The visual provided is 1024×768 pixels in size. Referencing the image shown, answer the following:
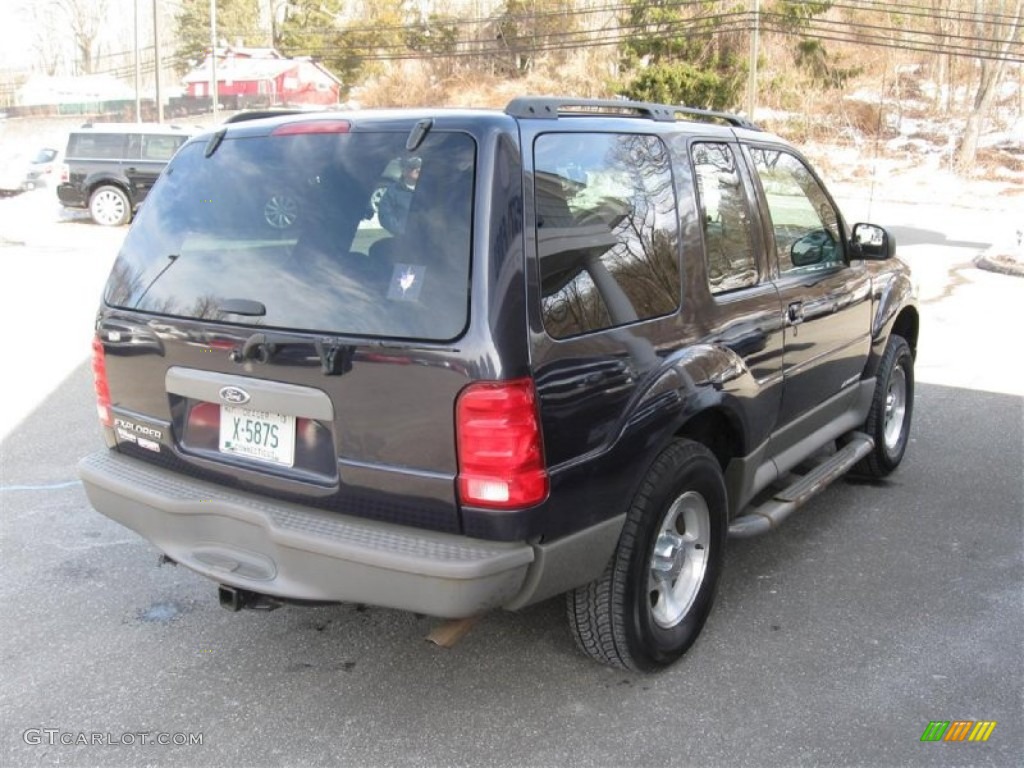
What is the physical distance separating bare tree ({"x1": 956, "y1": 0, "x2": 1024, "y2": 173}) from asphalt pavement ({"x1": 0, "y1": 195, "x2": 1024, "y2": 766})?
3280 centimetres

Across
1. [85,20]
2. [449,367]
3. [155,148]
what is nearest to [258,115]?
[449,367]

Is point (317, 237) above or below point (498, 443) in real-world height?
above

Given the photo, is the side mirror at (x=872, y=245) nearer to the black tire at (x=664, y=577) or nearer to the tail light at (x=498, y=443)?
the black tire at (x=664, y=577)

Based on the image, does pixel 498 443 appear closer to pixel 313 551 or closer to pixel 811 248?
pixel 313 551

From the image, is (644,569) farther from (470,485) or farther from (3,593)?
(3,593)

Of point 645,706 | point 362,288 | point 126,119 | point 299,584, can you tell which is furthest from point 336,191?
point 126,119

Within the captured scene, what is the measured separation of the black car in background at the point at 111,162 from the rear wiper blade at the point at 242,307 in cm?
1658

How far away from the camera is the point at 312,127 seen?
296 cm

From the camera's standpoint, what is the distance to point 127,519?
3195mm

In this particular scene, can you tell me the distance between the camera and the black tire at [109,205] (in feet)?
59.6

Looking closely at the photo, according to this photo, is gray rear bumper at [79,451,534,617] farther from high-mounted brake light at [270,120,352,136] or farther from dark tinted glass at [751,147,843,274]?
dark tinted glass at [751,147,843,274]

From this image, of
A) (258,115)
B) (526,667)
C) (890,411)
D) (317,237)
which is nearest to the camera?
(317,237)

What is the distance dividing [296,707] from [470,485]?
3.70 feet

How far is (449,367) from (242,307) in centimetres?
77
